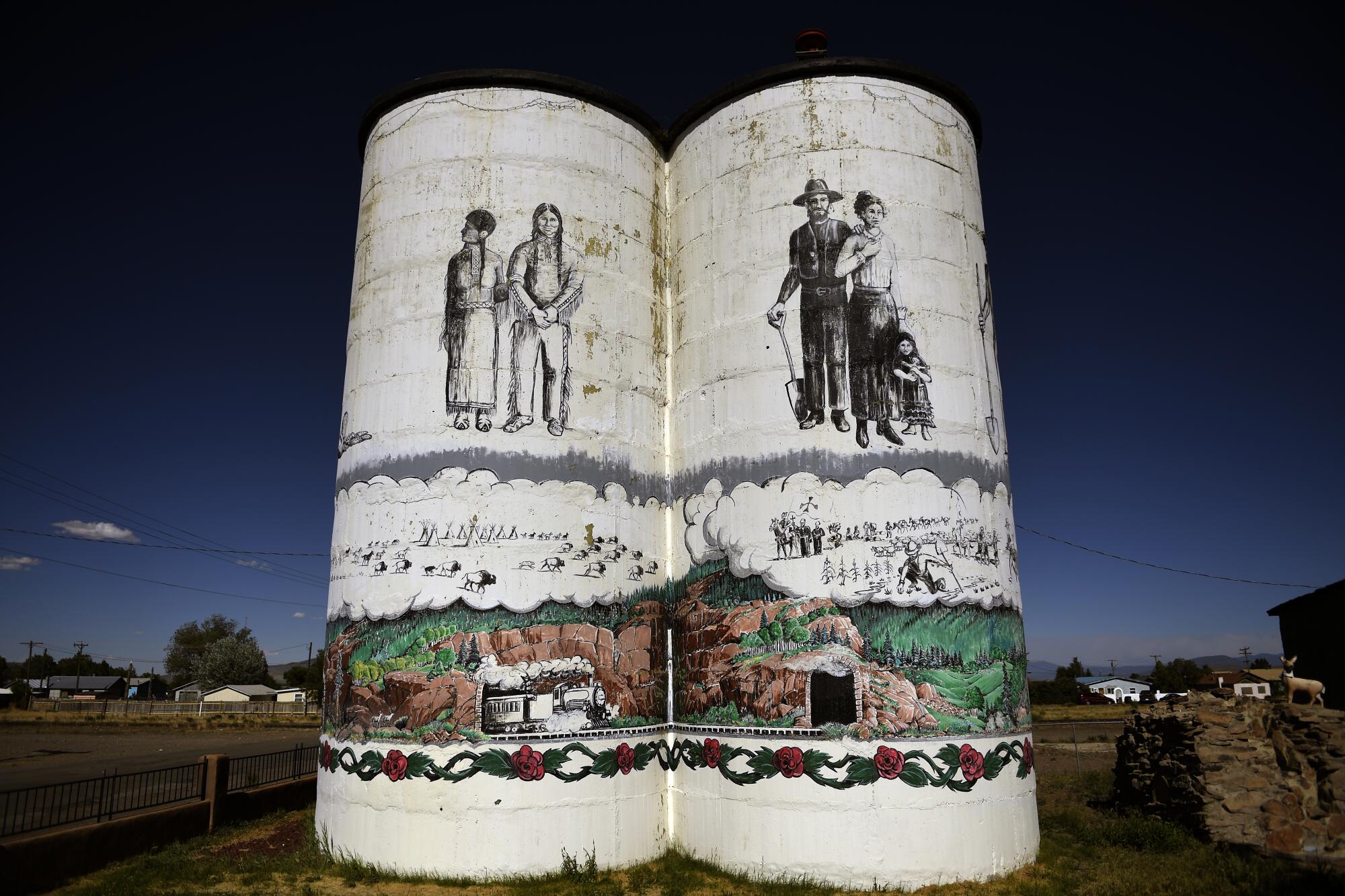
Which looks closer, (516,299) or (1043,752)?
(516,299)

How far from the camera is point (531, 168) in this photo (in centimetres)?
1557

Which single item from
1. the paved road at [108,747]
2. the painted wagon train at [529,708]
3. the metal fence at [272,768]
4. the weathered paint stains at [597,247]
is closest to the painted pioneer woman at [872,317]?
the weathered paint stains at [597,247]

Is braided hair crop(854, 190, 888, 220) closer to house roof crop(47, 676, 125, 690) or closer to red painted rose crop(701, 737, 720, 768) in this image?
red painted rose crop(701, 737, 720, 768)

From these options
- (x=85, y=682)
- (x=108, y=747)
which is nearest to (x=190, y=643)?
(x=85, y=682)

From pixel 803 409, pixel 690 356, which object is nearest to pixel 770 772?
pixel 803 409

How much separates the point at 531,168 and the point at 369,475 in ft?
20.2

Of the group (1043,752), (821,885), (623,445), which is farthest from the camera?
(1043,752)

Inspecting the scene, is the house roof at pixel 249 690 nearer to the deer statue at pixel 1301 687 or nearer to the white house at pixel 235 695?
the white house at pixel 235 695

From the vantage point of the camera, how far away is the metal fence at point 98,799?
15.2 meters

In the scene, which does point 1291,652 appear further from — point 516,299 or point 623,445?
point 516,299

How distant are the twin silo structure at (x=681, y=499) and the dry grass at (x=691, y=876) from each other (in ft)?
0.98

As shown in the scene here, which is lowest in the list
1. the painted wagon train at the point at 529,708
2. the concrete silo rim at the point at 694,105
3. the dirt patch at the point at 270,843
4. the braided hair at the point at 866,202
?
the dirt patch at the point at 270,843

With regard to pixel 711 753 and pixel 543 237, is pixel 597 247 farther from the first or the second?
pixel 711 753

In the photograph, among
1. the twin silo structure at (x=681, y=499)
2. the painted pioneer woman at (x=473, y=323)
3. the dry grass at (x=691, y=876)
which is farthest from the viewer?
the painted pioneer woman at (x=473, y=323)
